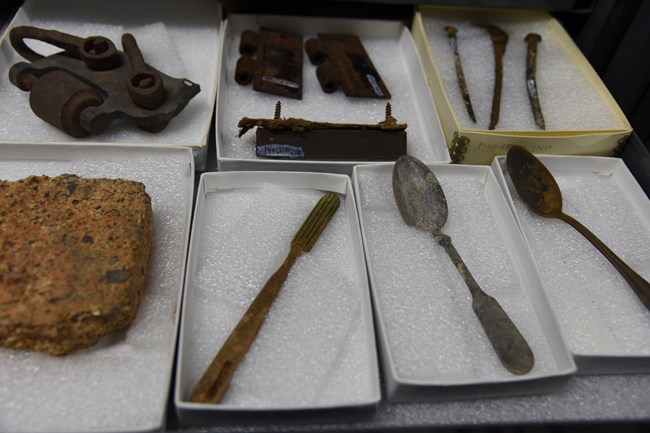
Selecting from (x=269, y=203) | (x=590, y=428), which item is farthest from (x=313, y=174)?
(x=590, y=428)

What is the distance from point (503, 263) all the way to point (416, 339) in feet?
0.83

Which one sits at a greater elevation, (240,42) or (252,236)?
(240,42)

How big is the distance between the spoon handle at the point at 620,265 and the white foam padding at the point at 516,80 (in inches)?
12.3

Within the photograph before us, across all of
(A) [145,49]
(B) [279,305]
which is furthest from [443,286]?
(A) [145,49]

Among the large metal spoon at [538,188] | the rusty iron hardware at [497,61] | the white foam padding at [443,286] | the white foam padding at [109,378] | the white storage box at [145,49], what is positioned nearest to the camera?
the white foam padding at [109,378]

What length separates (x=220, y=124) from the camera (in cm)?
116

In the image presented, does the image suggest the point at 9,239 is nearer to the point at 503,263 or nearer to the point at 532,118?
the point at 503,263

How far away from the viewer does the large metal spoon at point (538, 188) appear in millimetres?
1001

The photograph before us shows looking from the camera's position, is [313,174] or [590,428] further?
[313,174]

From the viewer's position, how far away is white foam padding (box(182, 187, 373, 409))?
761 millimetres

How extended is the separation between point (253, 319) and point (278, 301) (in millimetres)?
68

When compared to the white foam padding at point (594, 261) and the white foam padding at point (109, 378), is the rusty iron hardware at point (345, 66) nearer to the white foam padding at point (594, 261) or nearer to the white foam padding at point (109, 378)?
the white foam padding at point (594, 261)

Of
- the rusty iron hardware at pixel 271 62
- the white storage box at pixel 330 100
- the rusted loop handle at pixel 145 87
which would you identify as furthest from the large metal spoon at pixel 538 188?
the rusted loop handle at pixel 145 87

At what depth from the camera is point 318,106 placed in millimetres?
1278
